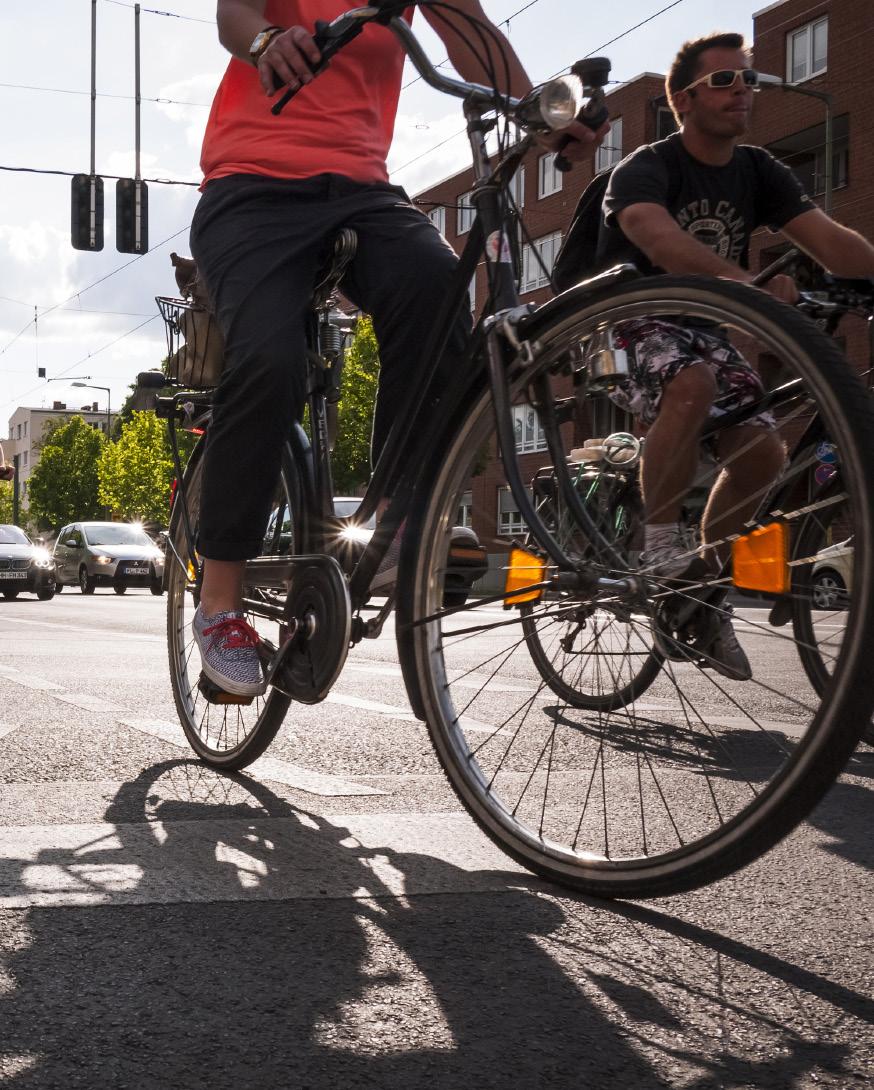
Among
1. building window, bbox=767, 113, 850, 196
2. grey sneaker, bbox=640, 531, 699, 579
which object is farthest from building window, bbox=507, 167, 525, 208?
building window, bbox=767, 113, 850, 196

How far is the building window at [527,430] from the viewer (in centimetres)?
247

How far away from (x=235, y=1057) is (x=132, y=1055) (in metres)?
0.11

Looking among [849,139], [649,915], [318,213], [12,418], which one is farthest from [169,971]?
[12,418]

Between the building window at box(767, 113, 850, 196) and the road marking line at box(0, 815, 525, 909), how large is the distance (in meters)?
31.0

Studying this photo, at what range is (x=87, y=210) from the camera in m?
23.0

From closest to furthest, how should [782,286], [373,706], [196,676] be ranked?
[782,286]
[196,676]
[373,706]

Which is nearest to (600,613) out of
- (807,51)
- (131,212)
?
(131,212)

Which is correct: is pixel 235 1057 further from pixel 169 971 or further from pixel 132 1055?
pixel 169 971

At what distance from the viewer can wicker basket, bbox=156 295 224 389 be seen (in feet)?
11.9

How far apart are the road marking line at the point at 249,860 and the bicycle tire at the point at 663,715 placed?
0.16 meters

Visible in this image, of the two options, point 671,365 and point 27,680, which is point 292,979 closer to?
point 671,365

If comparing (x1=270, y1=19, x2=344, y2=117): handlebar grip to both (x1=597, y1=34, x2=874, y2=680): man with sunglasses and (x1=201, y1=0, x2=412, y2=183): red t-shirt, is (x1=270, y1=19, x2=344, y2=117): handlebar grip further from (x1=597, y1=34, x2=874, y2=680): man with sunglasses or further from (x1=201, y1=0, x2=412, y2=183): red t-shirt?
(x1=597, y1=34, x2=874, y2=680): man with sunglasses

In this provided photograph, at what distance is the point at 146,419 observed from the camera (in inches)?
2832

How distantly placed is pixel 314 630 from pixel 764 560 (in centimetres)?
121
